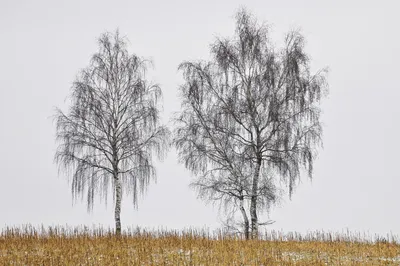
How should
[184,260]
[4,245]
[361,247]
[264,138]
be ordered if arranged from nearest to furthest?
[184,260], [4,245], [361,247], [264,138]

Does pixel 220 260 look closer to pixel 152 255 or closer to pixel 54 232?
pixel 152 255

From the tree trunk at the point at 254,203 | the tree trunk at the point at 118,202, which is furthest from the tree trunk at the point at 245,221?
the tree trunk at the point at 118,202

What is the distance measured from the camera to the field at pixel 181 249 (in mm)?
17984

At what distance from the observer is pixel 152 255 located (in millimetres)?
18891

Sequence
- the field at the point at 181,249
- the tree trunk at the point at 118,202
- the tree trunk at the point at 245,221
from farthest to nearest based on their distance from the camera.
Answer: the tree trunk at the point at 118,202, the tree trunk at the point at 245,221, the field at the point at 181,249

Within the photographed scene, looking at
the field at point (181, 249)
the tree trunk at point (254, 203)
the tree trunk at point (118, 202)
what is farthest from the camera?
the tree trunk at point (118, 202)

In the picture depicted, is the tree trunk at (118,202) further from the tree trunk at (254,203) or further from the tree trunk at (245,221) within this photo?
the tree trunk at (254,203)

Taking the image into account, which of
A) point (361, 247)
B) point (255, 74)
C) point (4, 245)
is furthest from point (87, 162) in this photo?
point (361, 247)

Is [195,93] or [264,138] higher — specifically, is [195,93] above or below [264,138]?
above

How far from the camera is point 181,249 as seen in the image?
20594 millimetres

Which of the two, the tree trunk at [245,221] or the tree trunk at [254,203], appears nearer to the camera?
the tree trunk at [254,203]

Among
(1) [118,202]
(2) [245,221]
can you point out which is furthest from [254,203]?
(1) [118,202]

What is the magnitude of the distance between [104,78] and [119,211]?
7.39 m

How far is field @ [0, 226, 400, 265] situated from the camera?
18.0m
